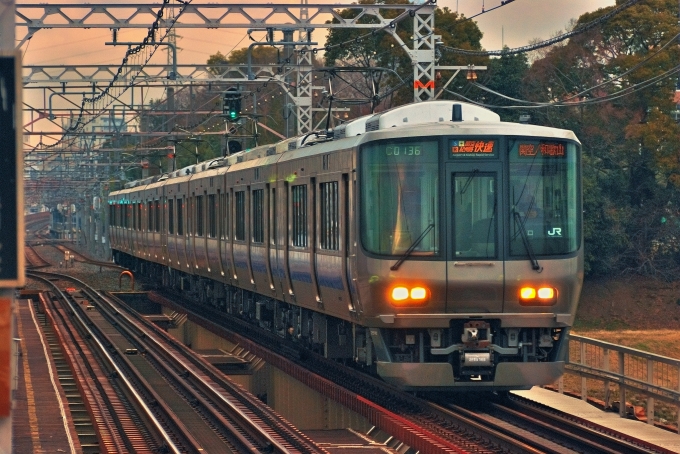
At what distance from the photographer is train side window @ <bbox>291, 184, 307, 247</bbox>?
15249mm

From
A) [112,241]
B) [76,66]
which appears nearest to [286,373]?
[76,66]

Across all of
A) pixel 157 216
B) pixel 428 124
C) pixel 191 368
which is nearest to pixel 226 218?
pixel 191 368

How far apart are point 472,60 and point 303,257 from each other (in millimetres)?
28064

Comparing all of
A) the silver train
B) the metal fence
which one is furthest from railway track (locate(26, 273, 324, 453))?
the metal fence

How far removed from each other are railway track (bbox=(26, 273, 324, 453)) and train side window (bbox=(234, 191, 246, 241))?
193cm

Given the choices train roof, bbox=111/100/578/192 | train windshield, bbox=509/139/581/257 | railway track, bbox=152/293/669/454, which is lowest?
railway track, bbox=152/293/669/454

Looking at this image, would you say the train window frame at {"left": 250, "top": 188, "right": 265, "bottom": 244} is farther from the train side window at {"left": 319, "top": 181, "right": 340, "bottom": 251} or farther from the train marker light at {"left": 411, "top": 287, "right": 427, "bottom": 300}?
the train marker light at {"left": 411, "top": 287, "right": 427, "bottom": 300}

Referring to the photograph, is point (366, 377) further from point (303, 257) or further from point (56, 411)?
point (56, 411)

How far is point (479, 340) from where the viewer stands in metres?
12.2

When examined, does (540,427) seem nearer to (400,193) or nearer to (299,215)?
(400,193)

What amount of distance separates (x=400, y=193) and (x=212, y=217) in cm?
1150

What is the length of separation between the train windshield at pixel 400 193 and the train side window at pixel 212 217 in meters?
10.8

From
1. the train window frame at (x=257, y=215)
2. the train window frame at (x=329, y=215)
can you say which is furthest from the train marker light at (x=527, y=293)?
the train window frame at (x=257, y=215)

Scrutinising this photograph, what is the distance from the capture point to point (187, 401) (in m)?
15.1
